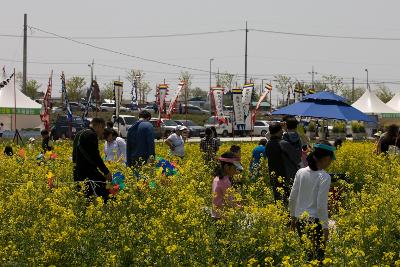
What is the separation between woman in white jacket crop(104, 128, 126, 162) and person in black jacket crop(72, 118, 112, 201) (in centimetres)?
303

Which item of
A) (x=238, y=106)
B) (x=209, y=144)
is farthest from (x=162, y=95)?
(x=209, y=144)

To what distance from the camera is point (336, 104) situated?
1529 centimetres

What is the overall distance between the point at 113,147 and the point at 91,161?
349 cm

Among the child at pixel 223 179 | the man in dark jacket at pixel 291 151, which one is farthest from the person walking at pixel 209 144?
the child at pixel 223 179

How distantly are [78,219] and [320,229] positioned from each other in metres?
2.14

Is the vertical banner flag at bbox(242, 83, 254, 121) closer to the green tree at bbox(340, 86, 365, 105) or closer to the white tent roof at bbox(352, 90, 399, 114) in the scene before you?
the white tent roof at bbox(352, 90, 399, 114)

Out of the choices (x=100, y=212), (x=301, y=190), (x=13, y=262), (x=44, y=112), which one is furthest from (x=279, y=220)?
(x=44, y=112)

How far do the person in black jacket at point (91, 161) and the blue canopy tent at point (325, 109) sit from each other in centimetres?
658

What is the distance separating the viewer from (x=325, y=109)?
1501 cm

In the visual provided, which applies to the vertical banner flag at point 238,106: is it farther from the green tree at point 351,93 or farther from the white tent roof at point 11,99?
the green tree at point 351,93

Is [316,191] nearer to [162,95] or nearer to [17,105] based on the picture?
[17,105]

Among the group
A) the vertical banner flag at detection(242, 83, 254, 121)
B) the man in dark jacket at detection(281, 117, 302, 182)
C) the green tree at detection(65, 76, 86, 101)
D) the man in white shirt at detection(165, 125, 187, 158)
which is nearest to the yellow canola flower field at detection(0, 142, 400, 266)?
the man in dark jacket at detection(281, 117, 302, 182)

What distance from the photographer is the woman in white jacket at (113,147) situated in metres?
12.2

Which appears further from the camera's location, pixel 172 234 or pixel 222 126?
pixel 222 126
